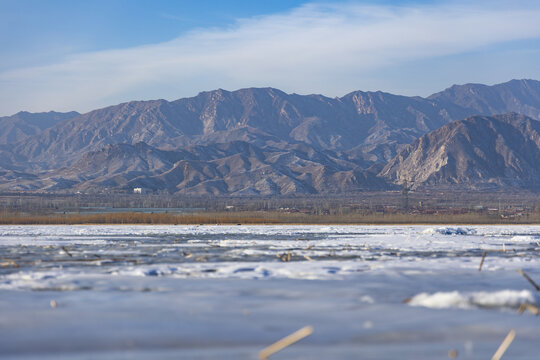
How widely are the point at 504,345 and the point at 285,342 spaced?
14.1 feet

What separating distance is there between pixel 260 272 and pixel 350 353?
12872 mm

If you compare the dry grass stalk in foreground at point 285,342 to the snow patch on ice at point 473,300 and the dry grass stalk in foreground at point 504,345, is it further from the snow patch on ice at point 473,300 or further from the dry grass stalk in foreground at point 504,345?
the snow patch on ice at point 473,300

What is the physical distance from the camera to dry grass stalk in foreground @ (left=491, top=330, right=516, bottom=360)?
13.3m

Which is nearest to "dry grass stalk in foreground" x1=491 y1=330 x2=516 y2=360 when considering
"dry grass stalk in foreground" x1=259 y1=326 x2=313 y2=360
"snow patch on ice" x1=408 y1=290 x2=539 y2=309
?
"snow patch on ice" x1=408 y1=290 x2=539 y2=309

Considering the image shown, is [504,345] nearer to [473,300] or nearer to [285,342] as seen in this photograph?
[285,342]

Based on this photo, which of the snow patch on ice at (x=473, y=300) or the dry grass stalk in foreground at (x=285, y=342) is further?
the snow patch on ice at (x=473, y=300)

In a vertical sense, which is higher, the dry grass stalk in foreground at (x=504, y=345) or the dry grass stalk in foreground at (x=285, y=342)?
the dry grass stalk in foreground at (x=285, y=342)

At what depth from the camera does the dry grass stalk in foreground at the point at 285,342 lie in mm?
13349

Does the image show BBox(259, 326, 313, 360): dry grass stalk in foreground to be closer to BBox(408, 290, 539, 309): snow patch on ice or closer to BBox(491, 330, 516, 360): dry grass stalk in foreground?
BBox(491, 330, 516, 360): dry grass stalk in foreground

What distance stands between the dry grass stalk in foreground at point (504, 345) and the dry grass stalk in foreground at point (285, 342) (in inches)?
150

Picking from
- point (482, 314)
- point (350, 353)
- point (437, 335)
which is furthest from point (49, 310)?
point (482, 314)

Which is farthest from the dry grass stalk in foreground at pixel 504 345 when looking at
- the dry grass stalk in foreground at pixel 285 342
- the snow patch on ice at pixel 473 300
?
the dry grass stalk in foreground at pixel 285 342

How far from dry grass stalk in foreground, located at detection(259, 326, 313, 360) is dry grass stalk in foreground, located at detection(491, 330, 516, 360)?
12.5 ft

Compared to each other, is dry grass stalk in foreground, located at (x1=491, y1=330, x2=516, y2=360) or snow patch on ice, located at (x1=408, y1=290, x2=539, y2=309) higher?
dry grass stalk in foreground, located at (x1=491, y1=330, x2=516, y2=360)
